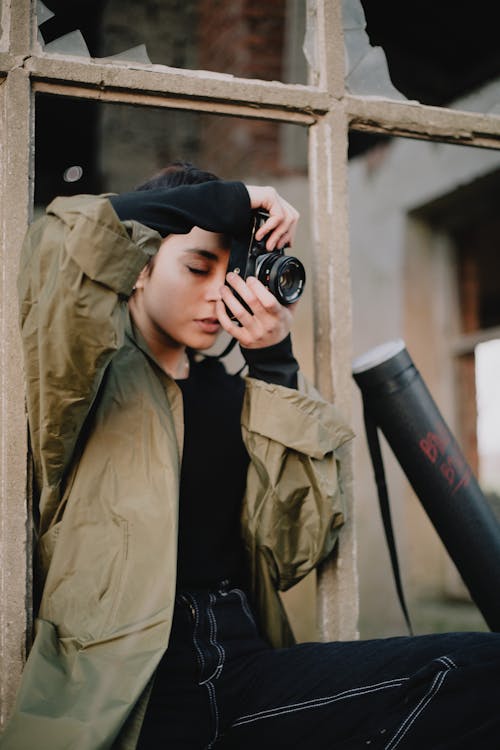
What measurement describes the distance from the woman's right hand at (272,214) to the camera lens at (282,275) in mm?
30

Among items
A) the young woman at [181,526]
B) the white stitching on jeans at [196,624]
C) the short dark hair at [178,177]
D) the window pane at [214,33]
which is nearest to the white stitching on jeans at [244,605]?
the young woman at [181,526]

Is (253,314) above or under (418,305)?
under

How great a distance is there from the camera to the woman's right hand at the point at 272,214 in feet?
4.70

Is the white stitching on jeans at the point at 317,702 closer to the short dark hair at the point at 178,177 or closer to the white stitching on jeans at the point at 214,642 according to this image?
the white stitching on jeans at the point at 214,642

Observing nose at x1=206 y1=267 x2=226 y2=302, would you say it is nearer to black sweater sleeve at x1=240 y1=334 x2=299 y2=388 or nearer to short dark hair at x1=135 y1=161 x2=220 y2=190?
black sweater sleeve at x1=240 y1=334 x2=299 y2=388

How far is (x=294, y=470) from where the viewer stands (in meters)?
1.48

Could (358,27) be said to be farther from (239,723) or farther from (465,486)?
(239,723)

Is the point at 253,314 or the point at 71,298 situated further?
the point at 253,314

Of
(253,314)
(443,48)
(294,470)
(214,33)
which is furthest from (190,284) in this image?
(214,33)

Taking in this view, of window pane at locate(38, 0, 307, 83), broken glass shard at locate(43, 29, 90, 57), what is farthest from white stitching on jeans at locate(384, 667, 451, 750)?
window pane at locate(38, 0, 307, 83)

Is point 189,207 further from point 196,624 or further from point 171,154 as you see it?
point 171,154

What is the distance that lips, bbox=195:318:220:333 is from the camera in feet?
5.26

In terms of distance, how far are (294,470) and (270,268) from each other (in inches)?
14.3

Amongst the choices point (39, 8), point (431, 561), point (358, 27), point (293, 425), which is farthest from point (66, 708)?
point (431, 561)
